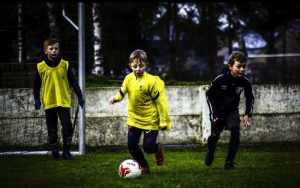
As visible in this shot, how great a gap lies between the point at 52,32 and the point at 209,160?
518 centimetres

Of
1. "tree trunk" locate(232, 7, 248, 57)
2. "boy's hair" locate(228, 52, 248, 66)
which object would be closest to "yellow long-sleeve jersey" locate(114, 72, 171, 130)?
"boy's hair" locate(228, 52, 248, 66)

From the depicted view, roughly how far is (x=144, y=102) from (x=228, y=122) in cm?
119

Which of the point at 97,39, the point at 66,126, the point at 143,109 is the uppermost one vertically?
the point at 97,39

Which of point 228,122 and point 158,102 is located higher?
point 158,102

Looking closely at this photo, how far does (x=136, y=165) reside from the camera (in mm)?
4945

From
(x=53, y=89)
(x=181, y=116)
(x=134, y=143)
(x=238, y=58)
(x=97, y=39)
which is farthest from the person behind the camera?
(x=97, y=39)

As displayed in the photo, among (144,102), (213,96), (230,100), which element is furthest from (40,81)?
(230,100)

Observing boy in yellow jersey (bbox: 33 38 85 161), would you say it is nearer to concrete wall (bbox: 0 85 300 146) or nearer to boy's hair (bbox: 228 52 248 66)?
concrete wall (bbox: 0 85 300 146)

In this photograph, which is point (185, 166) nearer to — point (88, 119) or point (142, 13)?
point (88, 119)

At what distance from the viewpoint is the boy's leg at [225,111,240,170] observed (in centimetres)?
533

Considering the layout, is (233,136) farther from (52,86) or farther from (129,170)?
(52,86)

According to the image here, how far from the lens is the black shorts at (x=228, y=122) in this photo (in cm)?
539

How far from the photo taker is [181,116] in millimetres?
8320

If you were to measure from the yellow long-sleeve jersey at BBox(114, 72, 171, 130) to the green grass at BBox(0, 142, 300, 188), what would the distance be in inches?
26.5
